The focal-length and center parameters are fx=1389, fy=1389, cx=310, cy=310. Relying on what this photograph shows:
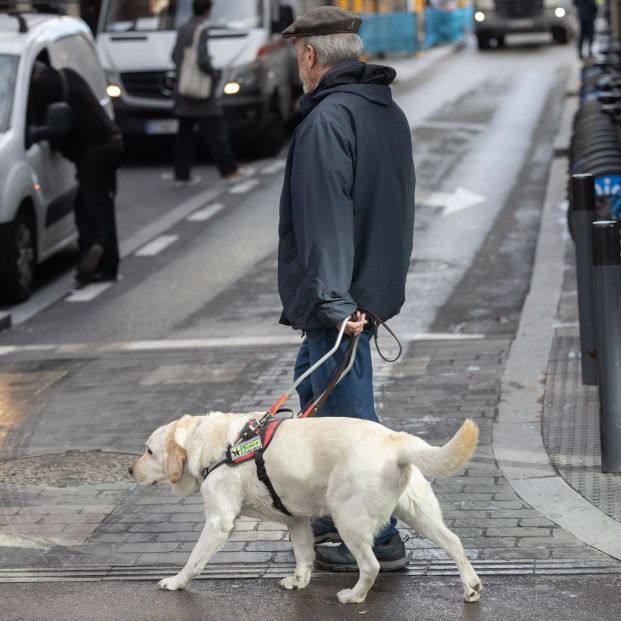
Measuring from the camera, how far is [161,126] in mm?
18594

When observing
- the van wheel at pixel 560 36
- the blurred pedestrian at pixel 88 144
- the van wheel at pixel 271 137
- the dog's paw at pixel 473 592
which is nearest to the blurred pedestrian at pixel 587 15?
the van wheel at pixel 560 36

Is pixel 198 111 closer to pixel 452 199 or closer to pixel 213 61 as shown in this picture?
pixel 213 61

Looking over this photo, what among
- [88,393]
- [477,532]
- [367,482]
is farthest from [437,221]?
[367,482]

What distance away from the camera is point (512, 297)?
1076cm

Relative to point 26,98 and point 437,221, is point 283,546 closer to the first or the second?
point 26,98

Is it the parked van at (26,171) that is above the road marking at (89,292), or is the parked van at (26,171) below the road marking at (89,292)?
above

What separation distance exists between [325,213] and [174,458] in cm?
104

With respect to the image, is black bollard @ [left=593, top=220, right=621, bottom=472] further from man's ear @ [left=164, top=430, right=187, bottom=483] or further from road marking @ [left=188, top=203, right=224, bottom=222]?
road marking @ [left=188, top=203, right=224, bottom=222]

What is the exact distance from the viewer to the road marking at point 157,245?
13453 mm

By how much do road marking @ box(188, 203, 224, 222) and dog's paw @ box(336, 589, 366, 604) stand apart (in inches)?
404

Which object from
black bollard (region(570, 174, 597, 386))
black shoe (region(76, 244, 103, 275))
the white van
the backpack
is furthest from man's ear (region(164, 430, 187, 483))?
the white van

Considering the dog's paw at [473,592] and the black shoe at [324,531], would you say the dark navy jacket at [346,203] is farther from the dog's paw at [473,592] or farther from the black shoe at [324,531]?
the dog's paw at [473,592]

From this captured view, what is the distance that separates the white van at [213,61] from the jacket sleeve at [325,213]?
43.7 feet

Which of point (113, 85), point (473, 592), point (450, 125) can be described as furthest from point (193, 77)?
point (473, 592)
